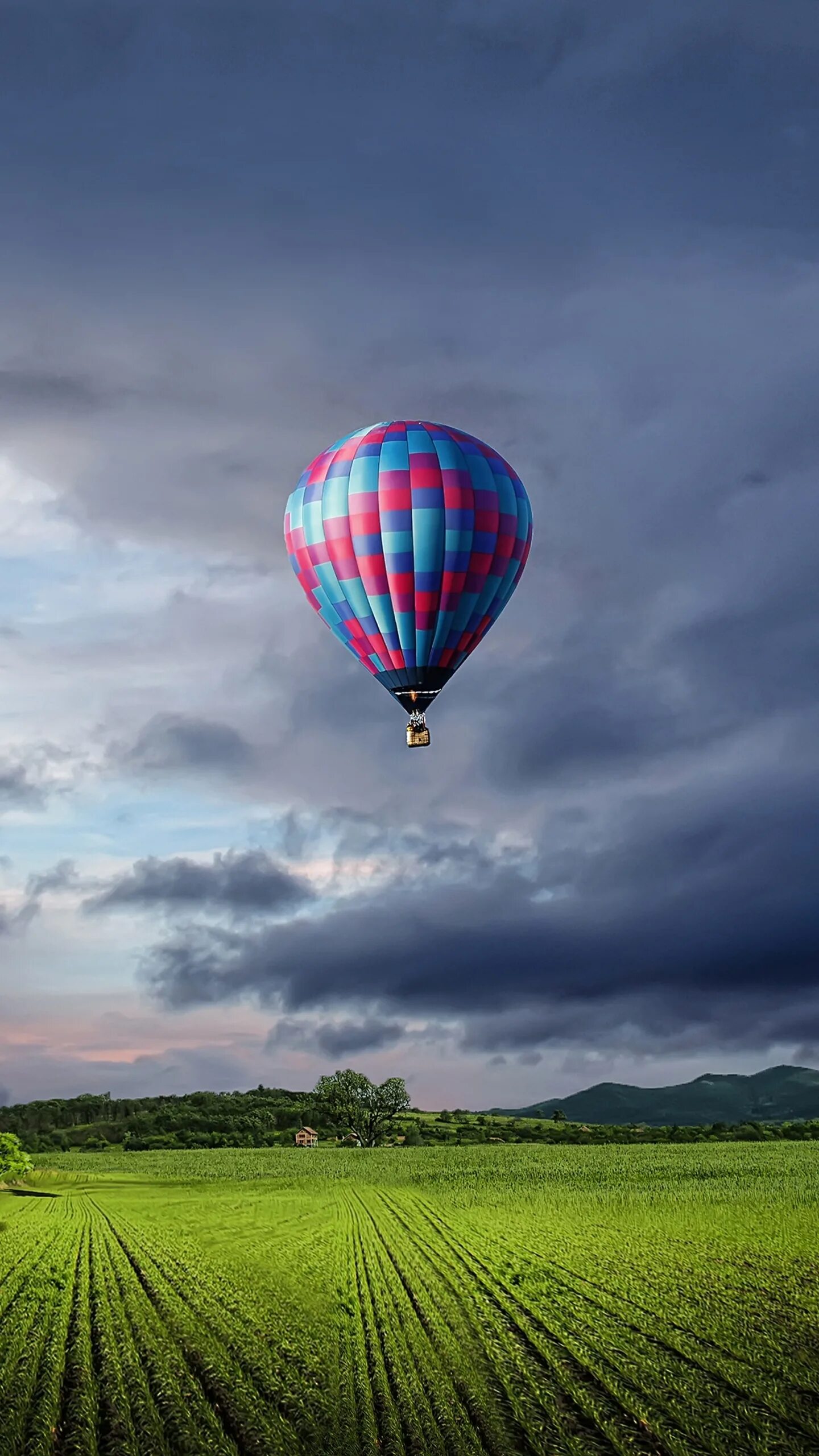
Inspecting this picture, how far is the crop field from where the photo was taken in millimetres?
21547

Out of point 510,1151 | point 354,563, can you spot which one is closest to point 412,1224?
point 354,563

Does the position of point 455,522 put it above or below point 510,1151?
above

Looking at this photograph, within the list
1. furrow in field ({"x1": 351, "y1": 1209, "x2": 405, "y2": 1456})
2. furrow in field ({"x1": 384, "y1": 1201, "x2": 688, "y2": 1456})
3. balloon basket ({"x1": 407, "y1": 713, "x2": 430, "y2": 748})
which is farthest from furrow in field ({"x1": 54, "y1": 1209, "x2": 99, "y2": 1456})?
balloon basket ({"x1": 407, "y1": 713, "x2": 430, "y2": 748})

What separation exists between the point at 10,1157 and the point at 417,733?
1344 inches

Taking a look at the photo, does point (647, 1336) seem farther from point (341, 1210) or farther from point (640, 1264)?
point (341, 1210)

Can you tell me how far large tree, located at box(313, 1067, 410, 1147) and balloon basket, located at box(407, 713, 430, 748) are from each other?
3164 inches

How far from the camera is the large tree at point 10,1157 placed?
213 ft

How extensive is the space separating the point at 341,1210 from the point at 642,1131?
2340 inches

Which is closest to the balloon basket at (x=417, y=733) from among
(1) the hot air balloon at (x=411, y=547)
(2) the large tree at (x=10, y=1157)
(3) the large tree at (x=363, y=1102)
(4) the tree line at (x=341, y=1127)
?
(1) the hot air balloon at (x=411, y=547)

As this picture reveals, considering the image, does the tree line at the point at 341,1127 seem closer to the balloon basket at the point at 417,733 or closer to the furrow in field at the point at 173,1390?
the balloon basket at the point at 417,733

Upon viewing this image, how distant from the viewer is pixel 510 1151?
8612 cm

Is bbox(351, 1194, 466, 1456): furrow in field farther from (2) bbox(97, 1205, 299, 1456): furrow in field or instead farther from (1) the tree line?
(1) the tree line

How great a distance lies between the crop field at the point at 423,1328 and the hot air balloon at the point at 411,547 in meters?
21.5

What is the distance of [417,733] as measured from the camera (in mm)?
52938
